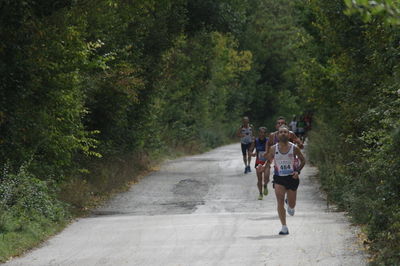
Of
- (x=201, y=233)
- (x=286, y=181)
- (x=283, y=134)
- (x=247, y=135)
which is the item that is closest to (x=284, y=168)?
(x=286, y=181)

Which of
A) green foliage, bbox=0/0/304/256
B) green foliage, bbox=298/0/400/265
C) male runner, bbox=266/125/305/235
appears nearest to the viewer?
green foliage, bbox=298/0/400/265

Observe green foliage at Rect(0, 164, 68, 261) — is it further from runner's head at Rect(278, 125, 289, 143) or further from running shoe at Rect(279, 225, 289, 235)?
runner's head at Rect(278, 125, 289, 143)

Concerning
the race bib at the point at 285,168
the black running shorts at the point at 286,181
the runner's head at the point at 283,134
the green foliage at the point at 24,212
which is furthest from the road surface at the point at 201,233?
the runner's head at the point at 283,134

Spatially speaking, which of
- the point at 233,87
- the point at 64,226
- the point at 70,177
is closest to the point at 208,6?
the point at 70,177

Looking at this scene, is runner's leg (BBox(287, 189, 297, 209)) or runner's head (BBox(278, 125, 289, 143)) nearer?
runner's head (BBox(278, 125, 289, 143))

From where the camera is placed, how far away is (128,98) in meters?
21.0

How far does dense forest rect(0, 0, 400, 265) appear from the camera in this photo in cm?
1226

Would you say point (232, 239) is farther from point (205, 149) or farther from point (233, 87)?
point (233, 87)

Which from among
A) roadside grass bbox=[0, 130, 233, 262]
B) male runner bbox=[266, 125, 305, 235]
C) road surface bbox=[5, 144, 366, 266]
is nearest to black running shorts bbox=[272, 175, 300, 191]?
male runner bbox=[266, 125, 305, 235]

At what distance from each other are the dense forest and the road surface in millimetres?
560

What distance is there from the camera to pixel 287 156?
42.3ft

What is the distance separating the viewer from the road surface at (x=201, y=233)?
1076cm

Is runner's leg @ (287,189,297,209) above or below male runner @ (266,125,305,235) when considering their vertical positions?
below

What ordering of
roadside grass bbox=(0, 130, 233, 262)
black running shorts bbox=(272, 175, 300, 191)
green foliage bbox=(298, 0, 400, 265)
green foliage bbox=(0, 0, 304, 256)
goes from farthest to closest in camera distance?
green foliage bbox=(0, 0, 304, 256) → black running shorts bbox=(272, 175, 300, 191) → roadside grass bbox=(0, 130, 233, 262) → green foliage bbox=(298, 0, 400, 265)
